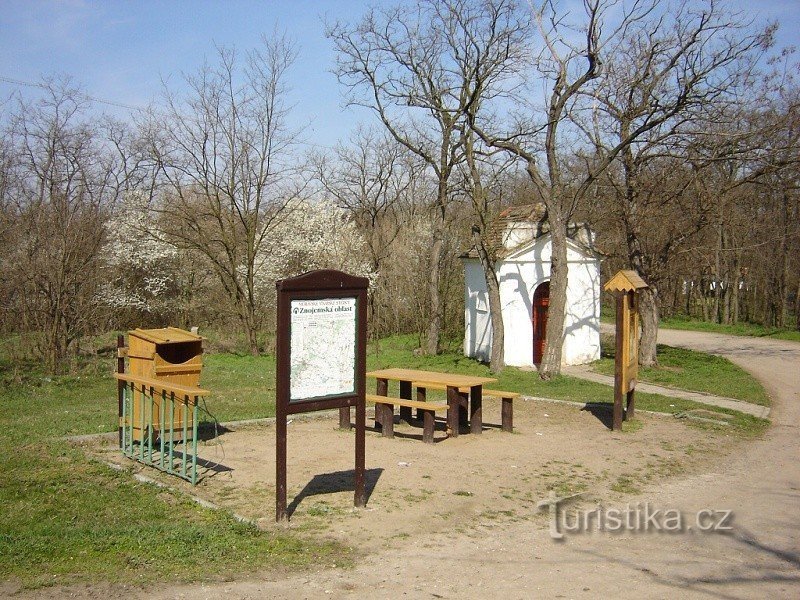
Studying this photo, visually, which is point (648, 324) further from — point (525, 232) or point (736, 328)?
point (736, 328)

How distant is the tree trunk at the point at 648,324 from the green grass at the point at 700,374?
0.40 metres

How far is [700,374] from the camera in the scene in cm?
1984

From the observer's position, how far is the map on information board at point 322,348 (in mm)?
7016

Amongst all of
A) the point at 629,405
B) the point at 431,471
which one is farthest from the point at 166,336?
the point at 629,405

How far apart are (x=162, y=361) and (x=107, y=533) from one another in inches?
144

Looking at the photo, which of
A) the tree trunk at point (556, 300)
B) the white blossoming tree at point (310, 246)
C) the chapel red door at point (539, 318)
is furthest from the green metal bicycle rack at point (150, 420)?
the white blossoming tree at point (310, 246)

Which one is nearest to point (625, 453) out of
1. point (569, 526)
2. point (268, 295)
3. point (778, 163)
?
point (569, 526)

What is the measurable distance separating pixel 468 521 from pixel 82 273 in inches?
520

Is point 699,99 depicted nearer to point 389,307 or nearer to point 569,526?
point 569,526

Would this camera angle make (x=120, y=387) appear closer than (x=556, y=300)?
Yes

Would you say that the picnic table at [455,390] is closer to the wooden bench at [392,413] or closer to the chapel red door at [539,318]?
the wooden bench at [392,413]

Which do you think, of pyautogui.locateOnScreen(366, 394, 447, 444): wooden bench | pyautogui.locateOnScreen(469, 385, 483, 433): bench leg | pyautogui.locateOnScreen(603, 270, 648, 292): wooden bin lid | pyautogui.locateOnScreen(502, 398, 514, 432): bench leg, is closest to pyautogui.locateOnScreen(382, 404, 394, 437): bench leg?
pyautogui.locateOnScreen(366, 394, 447, 444): wooden bench

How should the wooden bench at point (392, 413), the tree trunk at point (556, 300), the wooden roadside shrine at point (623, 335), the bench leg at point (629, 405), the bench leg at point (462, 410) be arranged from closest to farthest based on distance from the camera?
the wooden bench at point (392, 413) → the bench leg at point (462, 410) → the wooden roadside shrine at point (623, 335) → the bench leg at point (629, 405) → the tree trunk at point (556, 300)

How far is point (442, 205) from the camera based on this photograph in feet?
77.9
